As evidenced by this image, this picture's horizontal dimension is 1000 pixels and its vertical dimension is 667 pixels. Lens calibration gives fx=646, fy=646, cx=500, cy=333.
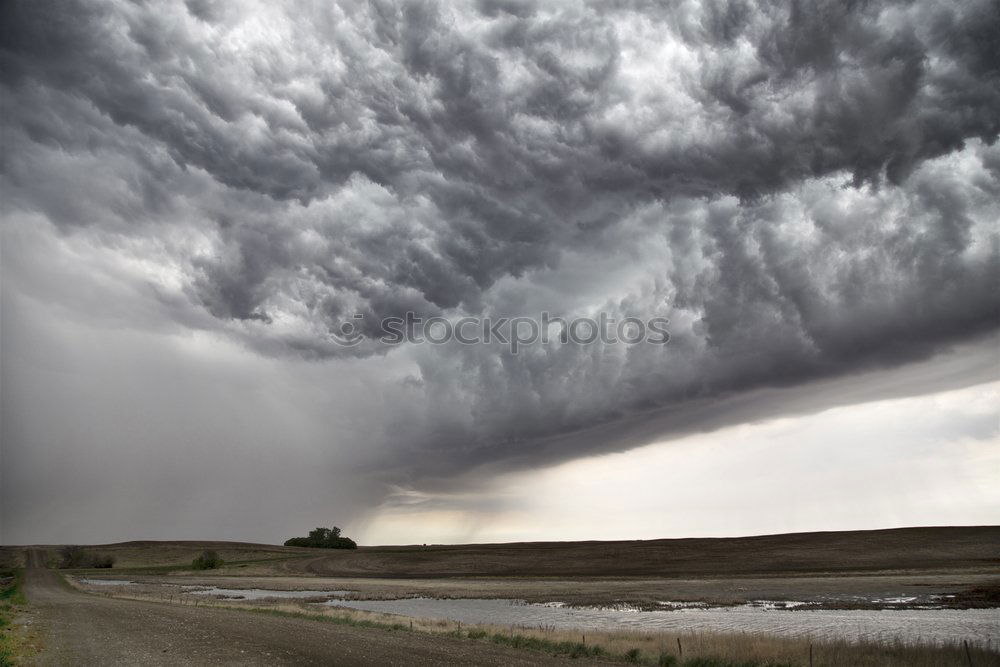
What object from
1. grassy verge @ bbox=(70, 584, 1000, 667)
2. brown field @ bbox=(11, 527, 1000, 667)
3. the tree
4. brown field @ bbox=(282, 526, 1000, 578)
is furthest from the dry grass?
grassy verge @ bbox=(70, 584, 1000, 667)

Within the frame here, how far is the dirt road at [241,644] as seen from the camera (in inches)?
963

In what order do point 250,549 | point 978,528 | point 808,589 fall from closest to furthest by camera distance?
1. point 808,589
2. point 978,528
3. point 250,549

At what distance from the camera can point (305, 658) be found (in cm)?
2464

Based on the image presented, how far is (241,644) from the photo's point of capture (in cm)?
2805

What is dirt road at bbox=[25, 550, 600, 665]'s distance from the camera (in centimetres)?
2445

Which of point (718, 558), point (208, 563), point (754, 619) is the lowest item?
point (208, 563)

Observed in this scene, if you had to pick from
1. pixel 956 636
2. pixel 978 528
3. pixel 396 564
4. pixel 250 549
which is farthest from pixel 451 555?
pixel 956 636

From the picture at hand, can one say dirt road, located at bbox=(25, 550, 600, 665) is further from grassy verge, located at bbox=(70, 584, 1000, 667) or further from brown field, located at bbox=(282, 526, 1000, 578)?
brown field, located at bbox=(282, 526, 1000, 578)

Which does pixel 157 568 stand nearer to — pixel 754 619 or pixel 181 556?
pixel 181 556

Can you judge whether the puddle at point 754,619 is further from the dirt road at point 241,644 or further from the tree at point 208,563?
the tree at point 208,563

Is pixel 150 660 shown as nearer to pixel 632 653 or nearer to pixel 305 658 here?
pixel 305 658

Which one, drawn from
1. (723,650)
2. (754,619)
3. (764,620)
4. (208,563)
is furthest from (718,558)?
(208,563)

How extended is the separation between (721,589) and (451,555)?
95362 millimetres

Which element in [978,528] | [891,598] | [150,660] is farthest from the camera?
[978,528]
